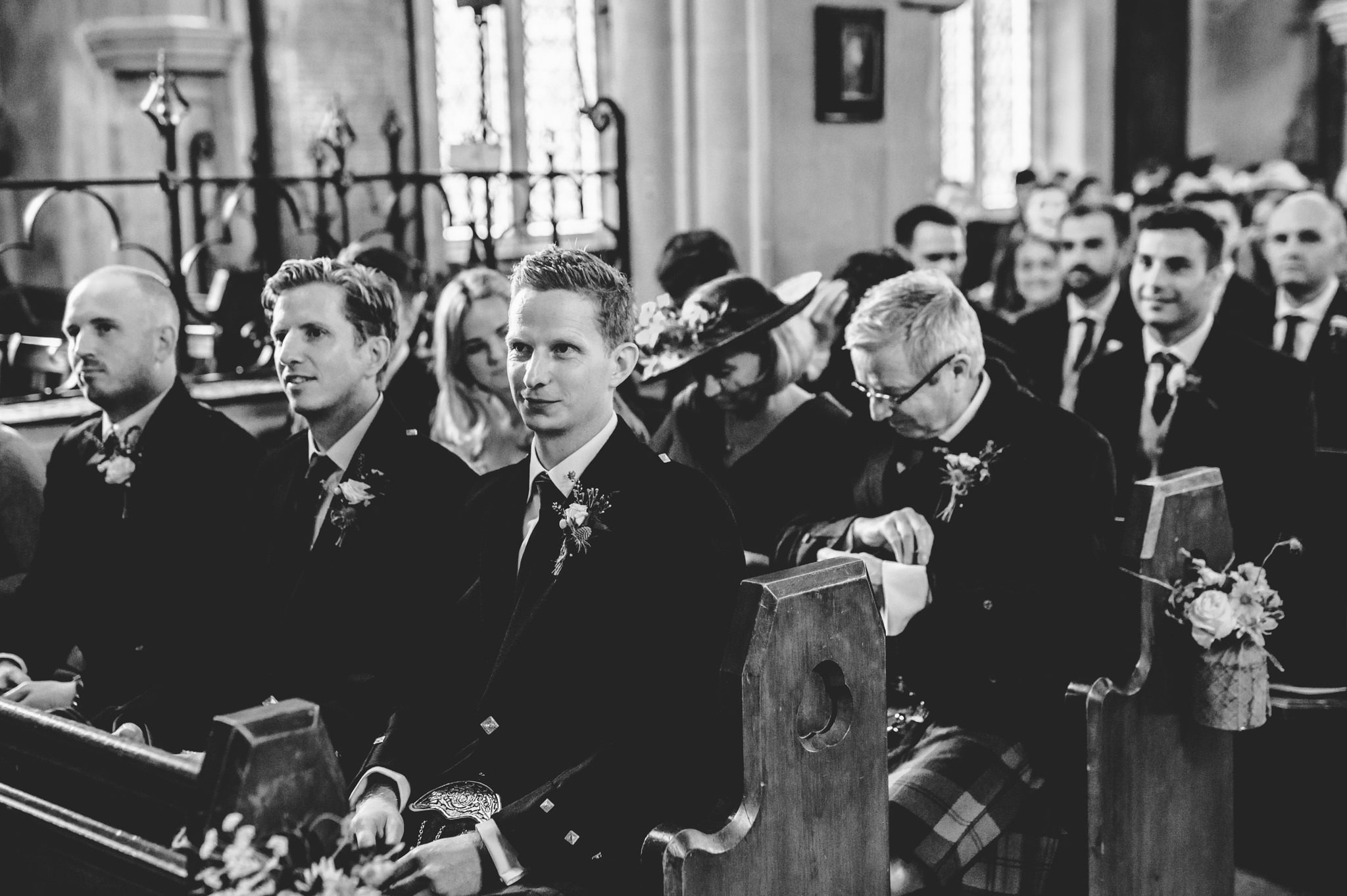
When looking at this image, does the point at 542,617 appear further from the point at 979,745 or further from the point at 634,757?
the point at 979,745

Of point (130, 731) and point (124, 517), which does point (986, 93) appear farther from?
point (130, 731)

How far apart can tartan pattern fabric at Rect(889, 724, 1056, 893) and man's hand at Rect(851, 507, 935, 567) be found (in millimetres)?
367

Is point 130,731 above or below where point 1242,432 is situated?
below

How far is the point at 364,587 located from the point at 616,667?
28.7 inches

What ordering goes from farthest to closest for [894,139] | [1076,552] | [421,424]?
[894,139] → [421,424] → [1076,552]

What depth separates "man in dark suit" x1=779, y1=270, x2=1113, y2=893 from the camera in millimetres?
3133

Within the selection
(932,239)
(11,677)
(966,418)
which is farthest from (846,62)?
(11,677)

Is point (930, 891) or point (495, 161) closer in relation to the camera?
point (930, 891)

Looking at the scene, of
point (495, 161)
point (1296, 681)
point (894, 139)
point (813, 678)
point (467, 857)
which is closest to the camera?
point (467, 857)

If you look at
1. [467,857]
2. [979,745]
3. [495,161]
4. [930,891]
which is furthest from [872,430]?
[495,161]

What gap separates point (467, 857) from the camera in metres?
2.36

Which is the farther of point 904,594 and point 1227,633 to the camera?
point 904,594

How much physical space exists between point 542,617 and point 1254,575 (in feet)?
4.98

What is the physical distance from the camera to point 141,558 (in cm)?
348
